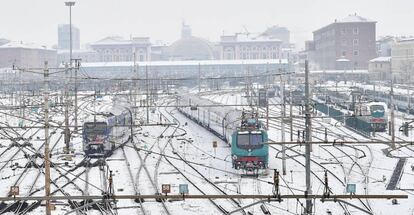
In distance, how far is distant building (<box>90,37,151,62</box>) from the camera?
152 meters

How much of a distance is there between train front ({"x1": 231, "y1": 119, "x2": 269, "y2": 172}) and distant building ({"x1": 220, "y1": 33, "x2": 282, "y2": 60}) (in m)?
128

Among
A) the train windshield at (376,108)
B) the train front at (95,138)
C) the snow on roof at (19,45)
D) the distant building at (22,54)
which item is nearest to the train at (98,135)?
the train front at (95,138)

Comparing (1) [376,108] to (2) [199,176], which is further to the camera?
(1) [376,108]

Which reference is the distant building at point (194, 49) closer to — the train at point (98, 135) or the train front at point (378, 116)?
the train front at point (378, 116)

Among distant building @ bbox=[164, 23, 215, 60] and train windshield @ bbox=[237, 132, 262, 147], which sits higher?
distant building @ bbox=[164, 23, 215, 60]

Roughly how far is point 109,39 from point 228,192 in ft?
453

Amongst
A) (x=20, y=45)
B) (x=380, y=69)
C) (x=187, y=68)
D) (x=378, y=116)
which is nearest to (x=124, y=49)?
(x=20, y=45)

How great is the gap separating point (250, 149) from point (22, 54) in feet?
367

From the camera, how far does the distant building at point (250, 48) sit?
507 ft

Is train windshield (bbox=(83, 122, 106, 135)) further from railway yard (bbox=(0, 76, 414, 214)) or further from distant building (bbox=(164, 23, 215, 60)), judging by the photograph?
distant building (bbox=(164, 23, 215, 60))

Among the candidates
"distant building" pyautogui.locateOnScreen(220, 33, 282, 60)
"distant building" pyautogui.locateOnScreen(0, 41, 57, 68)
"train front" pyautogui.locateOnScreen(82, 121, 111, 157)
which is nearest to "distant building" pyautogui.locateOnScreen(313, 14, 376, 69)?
"distant building" pyautogui.locateOnScreen(220, 33, 282, 60)

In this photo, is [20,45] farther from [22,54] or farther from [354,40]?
[354,40]

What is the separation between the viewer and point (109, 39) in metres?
157

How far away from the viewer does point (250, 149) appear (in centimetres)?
2691
